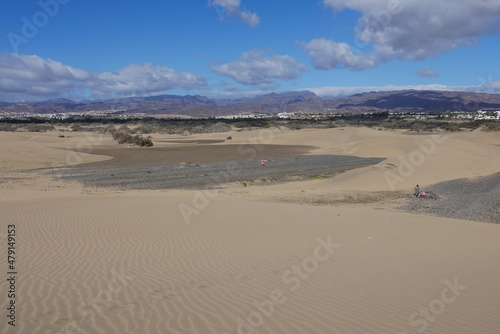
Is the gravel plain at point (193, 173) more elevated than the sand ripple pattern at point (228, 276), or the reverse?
the sand ripple pattern at point (228, 276)

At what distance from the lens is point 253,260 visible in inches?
349

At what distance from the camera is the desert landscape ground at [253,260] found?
556cm

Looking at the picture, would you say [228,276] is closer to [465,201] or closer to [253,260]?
[253,260]

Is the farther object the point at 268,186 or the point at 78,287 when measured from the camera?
the point at 268,186

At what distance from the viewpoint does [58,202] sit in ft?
56.5

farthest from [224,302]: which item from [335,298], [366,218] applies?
[366,218]

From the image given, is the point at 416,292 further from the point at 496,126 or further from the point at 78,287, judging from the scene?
the point at 496,126

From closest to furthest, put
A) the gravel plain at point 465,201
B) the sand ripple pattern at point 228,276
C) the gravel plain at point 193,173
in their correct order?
the sand ripple pattern at point 228,276 < the gravel plain at point 465,201 < the gravel plain at point 193,173

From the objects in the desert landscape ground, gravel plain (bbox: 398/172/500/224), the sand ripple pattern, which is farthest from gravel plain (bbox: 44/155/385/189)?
the sand ripple pattern

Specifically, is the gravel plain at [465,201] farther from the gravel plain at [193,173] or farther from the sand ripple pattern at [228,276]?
the gravel plain at [193,173]

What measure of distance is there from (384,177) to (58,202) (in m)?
19.0

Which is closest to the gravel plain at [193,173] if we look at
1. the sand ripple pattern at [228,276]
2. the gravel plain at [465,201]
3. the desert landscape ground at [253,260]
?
the desert landscape ground at [253,260]

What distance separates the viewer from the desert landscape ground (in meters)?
5.56

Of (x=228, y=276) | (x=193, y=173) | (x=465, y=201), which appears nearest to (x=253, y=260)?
(x=228, y=276)
